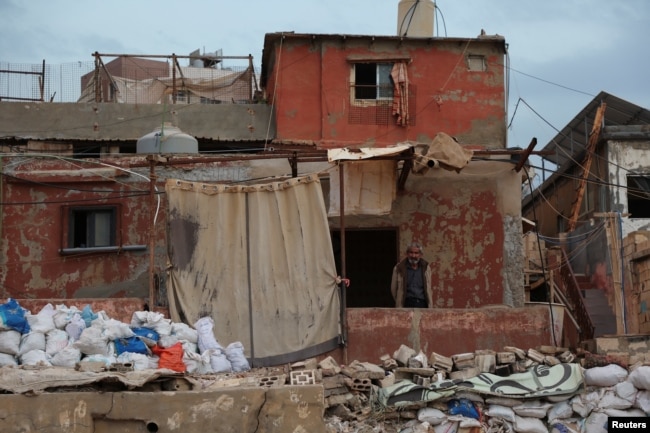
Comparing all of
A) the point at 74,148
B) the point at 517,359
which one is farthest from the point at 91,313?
the point at 74,148

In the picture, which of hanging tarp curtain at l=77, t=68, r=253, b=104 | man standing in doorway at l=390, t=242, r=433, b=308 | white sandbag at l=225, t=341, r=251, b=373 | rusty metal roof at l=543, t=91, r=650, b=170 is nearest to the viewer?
white sandbag at l=225, t=341, r=251, b=373

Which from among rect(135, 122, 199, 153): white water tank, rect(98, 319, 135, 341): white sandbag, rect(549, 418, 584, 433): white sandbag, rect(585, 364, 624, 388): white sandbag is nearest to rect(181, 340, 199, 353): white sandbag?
rect(98, 319, 135, 341): white sandbag

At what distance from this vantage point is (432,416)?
1264 centimetres

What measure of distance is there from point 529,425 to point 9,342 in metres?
6.39

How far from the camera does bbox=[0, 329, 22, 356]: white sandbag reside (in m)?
12.9

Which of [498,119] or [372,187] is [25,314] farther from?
[498,119]

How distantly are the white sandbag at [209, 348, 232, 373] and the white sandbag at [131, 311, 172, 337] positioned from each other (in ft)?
2.08

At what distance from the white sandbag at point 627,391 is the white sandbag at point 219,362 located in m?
4.84

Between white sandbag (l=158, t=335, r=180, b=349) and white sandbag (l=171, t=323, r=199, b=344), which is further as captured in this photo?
white sandbag (l=171, t=323, r=199, b=344)

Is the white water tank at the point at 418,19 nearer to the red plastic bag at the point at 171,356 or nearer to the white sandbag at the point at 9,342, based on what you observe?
the red plastic bag at the point at 171,356

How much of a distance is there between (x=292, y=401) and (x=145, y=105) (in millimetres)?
11464

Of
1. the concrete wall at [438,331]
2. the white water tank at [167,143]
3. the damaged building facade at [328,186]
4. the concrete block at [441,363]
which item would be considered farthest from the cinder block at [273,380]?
the white water tank at [167,143]

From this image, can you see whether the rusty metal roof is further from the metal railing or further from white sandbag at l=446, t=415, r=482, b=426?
white sandbag at l=446, t=415, r=482, b=426

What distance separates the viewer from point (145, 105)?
20734 millimetres
